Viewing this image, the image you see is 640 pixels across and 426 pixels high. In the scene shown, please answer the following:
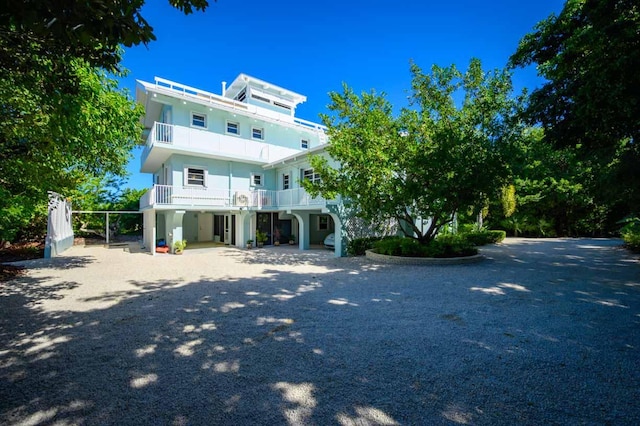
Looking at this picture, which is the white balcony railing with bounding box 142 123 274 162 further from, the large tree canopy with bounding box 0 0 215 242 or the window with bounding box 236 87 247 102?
the window with bounding box 236 87 247 102

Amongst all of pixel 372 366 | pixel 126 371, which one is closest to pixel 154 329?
pixel 126 371

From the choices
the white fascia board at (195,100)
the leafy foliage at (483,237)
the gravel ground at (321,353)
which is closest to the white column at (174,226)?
the white fascia board at (195,100)

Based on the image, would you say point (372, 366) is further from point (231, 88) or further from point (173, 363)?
point (231, 88)

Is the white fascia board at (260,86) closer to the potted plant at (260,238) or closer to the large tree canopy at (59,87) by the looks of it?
the potted plant at (260,238)

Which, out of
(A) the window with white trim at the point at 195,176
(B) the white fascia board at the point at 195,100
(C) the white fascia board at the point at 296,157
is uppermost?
(B) the white fascia board at the point at 195,100

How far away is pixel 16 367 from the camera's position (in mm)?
3447

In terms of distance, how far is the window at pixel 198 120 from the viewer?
1606cm

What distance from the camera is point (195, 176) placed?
1619 centimetres

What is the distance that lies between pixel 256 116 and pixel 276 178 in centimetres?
405

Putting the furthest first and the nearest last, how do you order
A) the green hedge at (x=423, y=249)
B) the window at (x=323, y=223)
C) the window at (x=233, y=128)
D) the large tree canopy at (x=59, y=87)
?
1. the window at (x=323, y=223)
2. the window at (x=233, y=128)
3. the green hedge at (x=423, y=249)
4. the large tree canopy at (x=59, y=87)

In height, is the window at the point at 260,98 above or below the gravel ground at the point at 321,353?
above

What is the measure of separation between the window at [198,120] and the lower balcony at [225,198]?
3.66 meters

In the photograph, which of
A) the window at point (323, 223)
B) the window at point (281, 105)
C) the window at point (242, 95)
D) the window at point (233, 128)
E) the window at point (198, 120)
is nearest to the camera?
the window at point (198, 120)

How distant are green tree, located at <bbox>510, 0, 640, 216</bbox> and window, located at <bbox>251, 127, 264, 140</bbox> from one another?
44.8 feet
